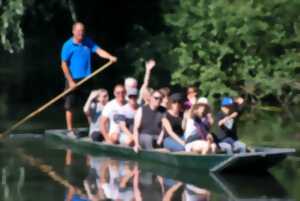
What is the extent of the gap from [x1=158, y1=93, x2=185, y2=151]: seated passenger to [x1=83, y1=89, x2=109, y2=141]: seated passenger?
7.34ft

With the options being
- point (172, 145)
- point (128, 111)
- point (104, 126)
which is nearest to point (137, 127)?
point (172, 145)

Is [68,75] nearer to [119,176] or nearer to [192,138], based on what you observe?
[192,138]

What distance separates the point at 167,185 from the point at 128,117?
3003mm

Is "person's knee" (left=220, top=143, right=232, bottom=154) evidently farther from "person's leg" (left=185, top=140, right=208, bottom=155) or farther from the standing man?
the standing man

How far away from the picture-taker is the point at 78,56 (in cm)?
1823

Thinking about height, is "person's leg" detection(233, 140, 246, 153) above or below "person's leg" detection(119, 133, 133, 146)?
below

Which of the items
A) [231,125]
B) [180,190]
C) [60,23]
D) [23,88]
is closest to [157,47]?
[60,23]

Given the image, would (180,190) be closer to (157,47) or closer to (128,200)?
(128,200)

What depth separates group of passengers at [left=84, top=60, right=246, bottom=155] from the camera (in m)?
14.1

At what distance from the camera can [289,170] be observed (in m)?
14.5

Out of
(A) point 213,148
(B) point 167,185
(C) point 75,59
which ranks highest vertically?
(C) point 75,59

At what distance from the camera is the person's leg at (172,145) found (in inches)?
575

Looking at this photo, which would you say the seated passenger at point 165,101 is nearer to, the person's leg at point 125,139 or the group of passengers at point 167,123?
the group of passengers at point 167,123

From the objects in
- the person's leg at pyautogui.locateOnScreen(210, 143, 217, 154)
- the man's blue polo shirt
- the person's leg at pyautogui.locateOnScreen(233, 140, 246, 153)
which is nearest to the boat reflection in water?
the person's leg at pyautogui.locateOnScreen(210, 143, 217, 154)
